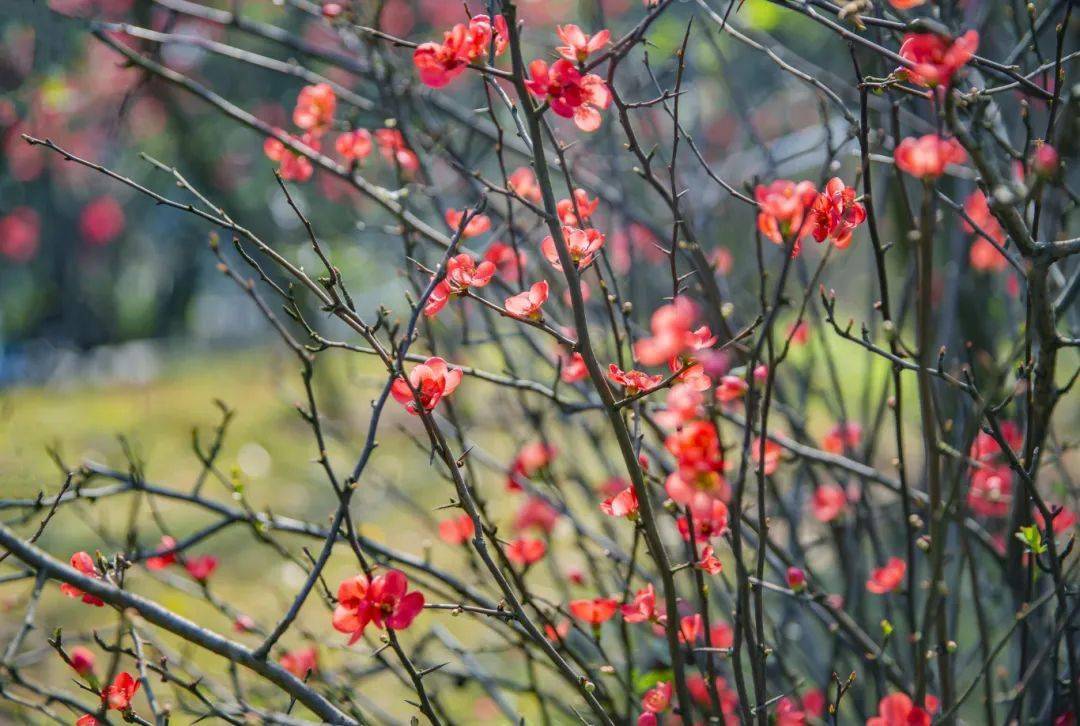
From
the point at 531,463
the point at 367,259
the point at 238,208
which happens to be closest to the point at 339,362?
the point at 367,259

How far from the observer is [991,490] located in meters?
2.10

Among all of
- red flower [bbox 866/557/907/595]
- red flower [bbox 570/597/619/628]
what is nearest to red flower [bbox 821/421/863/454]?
red flower [bbox 866/557/907/595]

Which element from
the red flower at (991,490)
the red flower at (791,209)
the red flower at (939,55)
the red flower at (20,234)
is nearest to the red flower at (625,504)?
the red flower at (791,209)

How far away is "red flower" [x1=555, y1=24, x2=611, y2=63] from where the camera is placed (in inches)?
53.7

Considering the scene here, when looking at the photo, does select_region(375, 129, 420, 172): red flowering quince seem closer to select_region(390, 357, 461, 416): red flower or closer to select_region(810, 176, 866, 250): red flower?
select_region(390, 357, 461, 416): red flower

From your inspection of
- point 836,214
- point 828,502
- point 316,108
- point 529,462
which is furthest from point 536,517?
point 836,214

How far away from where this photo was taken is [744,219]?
795 cm

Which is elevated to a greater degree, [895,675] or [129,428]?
[129,428]

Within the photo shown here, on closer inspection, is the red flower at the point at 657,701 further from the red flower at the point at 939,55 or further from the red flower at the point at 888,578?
the red flower at the point at 939,55

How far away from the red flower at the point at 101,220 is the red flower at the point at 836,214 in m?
9.68

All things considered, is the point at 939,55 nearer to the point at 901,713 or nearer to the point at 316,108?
the point at 901,713

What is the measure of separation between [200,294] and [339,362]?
3.29m

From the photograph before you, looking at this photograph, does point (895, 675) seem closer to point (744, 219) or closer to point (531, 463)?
point (531, 463)

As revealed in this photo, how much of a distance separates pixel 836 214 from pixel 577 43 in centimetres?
45
